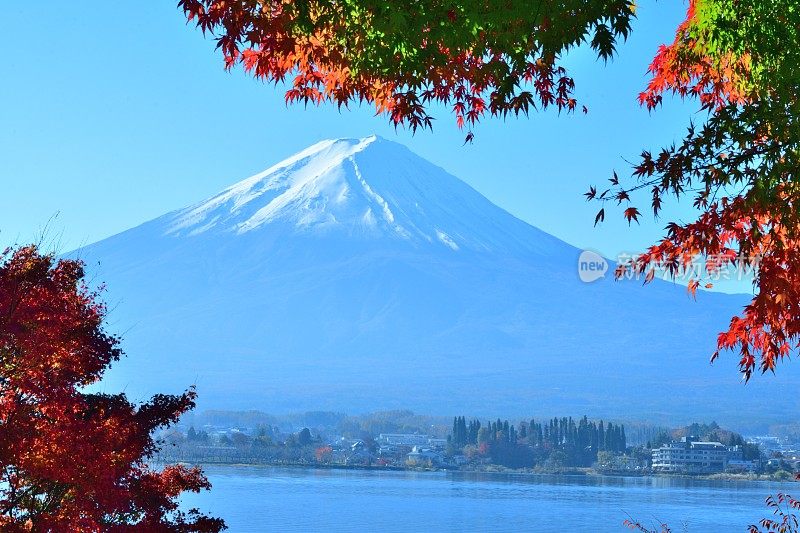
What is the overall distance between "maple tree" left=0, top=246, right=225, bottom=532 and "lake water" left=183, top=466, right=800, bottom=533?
3702 centimetres

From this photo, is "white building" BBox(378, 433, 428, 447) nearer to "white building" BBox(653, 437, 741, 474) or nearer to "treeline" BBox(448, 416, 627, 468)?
"treeline" BBox(448, 416, 627, 468)

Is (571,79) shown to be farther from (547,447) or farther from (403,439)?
(403,439)

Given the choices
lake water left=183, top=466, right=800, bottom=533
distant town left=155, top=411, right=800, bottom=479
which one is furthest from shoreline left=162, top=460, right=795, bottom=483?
lake water left=183, top=466, right=800, bottom=533

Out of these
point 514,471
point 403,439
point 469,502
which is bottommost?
point 469,502

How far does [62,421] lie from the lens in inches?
332

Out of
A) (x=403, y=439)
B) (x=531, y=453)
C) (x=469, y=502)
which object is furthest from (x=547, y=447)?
(x=469, y=502)

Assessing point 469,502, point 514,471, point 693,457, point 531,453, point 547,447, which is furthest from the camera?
point 547,447

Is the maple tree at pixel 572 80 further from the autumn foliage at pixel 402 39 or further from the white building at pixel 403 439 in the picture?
the white building at pixel 403 439

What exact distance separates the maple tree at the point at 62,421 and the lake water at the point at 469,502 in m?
37.0

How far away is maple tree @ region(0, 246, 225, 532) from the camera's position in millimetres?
8211

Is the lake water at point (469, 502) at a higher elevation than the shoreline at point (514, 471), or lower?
lower

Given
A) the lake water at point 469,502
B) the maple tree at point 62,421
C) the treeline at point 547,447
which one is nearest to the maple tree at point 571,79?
the maple tree at point 62,421

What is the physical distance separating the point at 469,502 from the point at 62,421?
57.5 metres

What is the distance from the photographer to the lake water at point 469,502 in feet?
164
